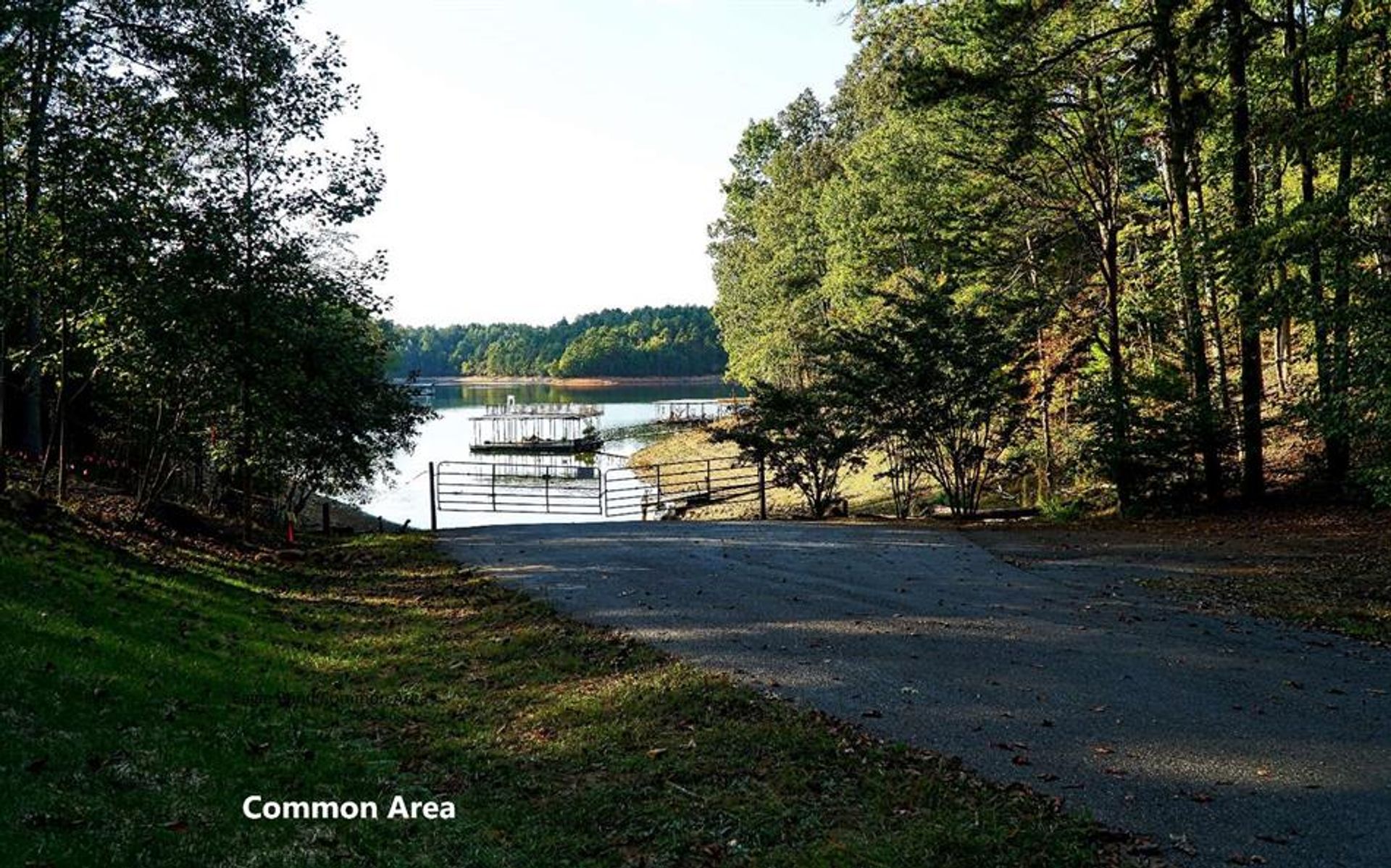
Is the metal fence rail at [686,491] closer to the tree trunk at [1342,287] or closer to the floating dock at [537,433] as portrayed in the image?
the tree trunk at [1342,287]

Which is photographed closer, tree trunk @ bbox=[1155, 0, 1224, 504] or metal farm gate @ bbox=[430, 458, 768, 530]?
tree trunk @ bbox=[1155, 0, 1224, 504]

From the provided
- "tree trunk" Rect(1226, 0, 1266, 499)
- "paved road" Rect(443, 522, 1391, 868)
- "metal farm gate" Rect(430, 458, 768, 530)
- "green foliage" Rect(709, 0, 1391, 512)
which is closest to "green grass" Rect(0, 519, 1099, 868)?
"paved road" Rect(443, 522, 1391, 868)

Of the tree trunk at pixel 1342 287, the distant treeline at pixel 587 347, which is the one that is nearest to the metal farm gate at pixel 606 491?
the tree trunk at pixel 1342 287

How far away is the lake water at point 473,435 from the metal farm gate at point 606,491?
73 centimetres

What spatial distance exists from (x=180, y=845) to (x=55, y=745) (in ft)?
4.40

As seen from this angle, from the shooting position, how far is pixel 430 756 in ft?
18.4

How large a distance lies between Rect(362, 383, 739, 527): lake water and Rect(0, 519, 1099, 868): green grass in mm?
11095

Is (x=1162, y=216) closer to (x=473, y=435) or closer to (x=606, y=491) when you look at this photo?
(x=606, y=491)

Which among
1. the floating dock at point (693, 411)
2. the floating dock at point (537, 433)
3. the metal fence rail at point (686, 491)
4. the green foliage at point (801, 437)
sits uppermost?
the floating dock at point (693, 411)

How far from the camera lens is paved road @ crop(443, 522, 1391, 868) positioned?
4598mm

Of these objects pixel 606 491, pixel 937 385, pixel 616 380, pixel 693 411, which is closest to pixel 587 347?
pixel 616 380

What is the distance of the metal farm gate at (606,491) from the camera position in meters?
24.1

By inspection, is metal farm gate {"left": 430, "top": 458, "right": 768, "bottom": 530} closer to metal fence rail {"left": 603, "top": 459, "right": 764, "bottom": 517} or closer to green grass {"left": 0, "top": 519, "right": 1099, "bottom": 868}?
metal fence rail {"left": 603, "top": 459, "right": 764, "bottom": 517}

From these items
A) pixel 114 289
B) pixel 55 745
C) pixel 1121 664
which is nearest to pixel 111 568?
pixel 114 289
